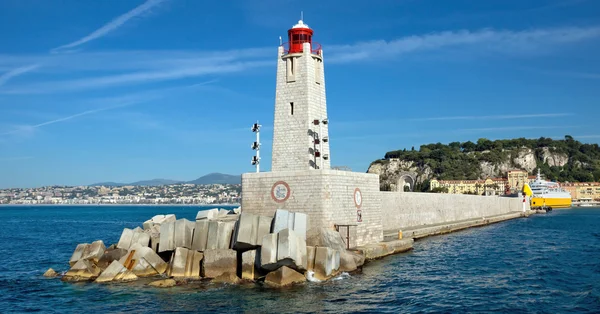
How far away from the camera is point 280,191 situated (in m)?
24.3

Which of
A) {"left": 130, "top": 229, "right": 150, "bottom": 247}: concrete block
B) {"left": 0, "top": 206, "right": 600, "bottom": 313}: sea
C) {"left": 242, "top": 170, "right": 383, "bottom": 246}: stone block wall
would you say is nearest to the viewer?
{"left": 0, "top": 206, "right": 600, "bottom": 313}: sea

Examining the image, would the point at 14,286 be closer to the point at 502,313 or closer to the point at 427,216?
the point at 502,313

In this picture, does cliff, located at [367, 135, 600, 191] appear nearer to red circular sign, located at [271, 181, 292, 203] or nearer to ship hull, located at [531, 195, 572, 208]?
ship hull, located at [531, 195, 572, 208]

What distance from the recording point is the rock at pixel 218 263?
20.0m

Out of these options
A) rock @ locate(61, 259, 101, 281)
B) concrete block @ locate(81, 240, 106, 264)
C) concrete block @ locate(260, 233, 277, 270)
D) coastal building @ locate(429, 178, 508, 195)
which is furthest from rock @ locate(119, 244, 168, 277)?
coastal building @ locate(429, 178, 508, 195)

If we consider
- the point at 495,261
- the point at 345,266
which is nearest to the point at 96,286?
the point at 345,266

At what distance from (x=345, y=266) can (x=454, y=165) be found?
15990 cm

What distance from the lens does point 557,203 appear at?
399 ft

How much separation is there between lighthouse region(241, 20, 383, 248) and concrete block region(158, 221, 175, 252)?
424cm

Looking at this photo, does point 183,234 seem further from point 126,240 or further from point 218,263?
point 126,240

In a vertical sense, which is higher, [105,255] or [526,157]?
[526,157]

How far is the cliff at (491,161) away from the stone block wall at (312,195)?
452ft

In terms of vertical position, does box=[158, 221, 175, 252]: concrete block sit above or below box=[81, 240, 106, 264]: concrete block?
above

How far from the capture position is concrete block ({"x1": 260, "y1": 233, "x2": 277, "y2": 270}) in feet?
61.1
